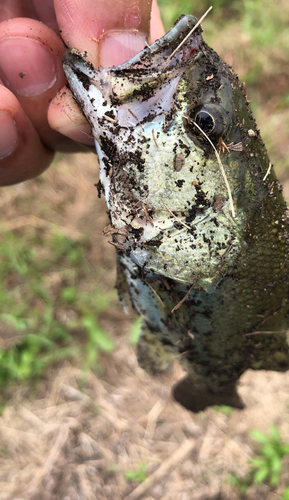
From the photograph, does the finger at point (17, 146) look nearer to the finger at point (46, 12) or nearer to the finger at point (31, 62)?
the finger at point (31, 62)

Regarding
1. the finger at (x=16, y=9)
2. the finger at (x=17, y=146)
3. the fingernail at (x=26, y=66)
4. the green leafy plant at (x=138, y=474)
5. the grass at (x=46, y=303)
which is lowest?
the green leafy plant at (x=138, y=474)

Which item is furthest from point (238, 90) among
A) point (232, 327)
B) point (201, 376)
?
point (201, 376)

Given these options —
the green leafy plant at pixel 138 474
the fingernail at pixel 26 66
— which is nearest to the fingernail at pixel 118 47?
the fingernail at pixel 26 66

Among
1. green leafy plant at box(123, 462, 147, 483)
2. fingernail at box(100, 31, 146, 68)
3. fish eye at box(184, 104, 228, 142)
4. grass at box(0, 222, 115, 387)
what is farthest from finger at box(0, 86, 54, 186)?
green leafy plant at box(123, 462, 147, 483)

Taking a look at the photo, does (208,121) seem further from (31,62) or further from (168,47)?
(31,62)

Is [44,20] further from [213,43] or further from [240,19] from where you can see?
[240,19]

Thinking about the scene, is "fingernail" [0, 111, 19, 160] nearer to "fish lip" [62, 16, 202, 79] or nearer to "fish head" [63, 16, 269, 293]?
"fish head" [63, 16, 269, 293]
